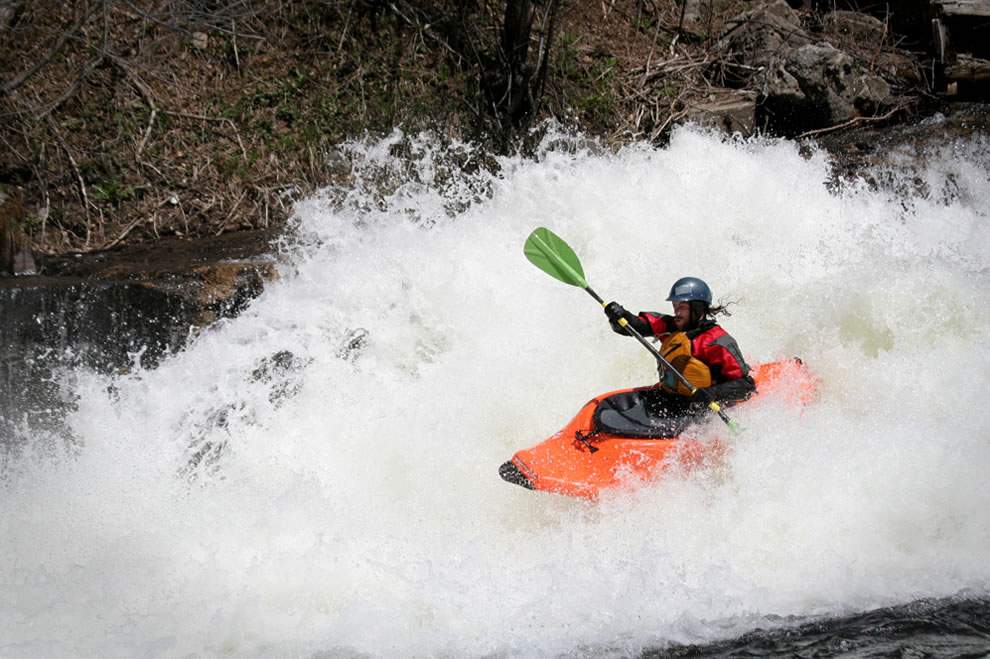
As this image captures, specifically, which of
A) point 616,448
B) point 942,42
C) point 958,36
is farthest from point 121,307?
point 958,36

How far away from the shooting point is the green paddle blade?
15.7ft

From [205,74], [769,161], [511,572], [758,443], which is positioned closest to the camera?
[511,572]

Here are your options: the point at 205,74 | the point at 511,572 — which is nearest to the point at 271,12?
the point at 205,74

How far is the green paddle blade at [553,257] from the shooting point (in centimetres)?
477

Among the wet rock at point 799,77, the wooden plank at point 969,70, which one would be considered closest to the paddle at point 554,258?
the wet rock at point 799,77

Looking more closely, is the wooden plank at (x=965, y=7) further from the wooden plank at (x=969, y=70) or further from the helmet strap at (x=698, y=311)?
the helmet strap at (x=698, y=311)

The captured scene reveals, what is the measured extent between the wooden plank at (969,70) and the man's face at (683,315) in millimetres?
5450

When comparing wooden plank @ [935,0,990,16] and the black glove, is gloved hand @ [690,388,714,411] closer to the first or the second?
the black glove

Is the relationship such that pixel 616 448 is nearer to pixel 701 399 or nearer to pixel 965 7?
pixel 701 399

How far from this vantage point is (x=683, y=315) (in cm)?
426

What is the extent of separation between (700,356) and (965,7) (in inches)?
247

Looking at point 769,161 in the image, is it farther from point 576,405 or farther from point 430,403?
point 430,403

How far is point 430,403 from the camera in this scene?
16.8 feet

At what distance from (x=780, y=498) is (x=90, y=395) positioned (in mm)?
3907
